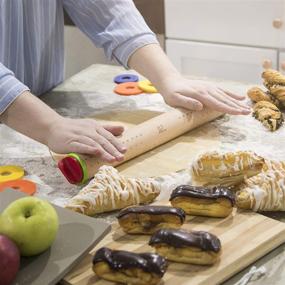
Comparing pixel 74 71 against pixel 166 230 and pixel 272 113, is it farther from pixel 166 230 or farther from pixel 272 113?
pixel 166 230

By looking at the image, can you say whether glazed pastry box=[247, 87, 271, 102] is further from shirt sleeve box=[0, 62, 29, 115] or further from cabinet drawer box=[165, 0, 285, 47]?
cabinet drawer box=[165, 0, 285, 47]

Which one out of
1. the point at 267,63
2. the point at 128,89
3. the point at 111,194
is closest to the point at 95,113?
the point at 128,89

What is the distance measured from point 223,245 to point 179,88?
0.63 m

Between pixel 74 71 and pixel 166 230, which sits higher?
pixel 166 230

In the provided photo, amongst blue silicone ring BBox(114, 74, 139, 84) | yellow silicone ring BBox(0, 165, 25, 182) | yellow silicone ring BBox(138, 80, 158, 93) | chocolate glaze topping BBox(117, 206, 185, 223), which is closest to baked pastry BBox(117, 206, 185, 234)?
chocolate glaze topping BBox(117, 206, 185, 223)

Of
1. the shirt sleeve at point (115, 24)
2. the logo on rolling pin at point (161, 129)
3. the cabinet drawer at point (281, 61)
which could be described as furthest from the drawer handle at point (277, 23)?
the logo on rolling pin at point (161, 129)

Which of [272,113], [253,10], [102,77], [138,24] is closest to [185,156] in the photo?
[272,113]

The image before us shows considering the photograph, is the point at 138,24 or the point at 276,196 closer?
the point at 276,196

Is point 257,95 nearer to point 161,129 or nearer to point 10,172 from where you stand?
point 161,129

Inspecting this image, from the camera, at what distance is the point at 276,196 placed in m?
1.05

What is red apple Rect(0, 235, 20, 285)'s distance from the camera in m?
0.86

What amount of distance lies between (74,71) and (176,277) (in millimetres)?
2362

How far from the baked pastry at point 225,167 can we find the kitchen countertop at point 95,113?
88 millimetres

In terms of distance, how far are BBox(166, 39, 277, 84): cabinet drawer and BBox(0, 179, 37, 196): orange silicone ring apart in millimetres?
1425
